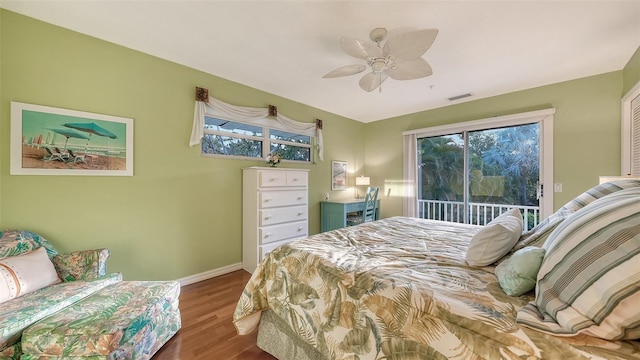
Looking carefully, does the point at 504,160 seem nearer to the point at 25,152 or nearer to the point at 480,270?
the point at 480,270

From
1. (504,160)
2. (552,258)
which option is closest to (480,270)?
(552,258)

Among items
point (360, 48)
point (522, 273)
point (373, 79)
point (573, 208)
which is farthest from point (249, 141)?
point (573, 208)

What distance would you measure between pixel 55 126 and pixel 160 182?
35.2 inches

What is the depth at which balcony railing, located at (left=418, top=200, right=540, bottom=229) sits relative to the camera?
133 inches

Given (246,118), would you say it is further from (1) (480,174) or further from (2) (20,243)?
(1) (480,174)

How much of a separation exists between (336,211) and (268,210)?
1377mm

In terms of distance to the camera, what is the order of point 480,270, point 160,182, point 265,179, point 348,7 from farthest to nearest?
point 265,179 < point 160,182 < point 348,7 < point 480,270

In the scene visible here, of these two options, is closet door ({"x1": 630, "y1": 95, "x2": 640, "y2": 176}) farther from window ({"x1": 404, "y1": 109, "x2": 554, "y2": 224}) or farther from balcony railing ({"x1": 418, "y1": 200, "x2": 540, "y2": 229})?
balcony railing ({"x1": 418, "y1": 200, "x2": 540, "y2": 229})

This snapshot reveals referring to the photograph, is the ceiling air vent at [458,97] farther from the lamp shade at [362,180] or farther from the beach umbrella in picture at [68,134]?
the beach umbrella in picture at [68,134]

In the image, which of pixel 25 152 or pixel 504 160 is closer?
pixel 25 152

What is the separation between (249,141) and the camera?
3.24 m

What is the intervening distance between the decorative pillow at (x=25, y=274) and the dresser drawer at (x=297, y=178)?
88.3 inches

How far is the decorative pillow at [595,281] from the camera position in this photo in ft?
2.09

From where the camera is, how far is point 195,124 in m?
2.66
